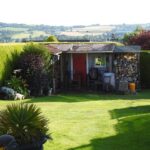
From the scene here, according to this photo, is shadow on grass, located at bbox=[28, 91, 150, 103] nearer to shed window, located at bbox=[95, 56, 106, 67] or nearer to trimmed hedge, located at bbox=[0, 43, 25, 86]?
trimmed hedge, located at bbox=[0, 43, 25, 86]

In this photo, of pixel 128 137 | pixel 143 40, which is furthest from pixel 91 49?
pixel 128 137

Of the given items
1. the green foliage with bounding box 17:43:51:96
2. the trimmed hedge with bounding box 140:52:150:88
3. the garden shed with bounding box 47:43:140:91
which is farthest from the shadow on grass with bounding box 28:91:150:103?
the trimmed hedge with bounding box 140:52:150:88

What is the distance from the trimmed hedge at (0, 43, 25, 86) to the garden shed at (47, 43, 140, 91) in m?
3.13

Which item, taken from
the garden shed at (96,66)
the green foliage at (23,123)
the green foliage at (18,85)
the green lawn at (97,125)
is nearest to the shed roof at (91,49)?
the garden shed at (96,66)

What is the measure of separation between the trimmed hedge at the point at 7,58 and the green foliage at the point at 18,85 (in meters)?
0.42

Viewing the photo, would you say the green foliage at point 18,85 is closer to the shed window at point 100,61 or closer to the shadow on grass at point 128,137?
the shed window at point 100,61

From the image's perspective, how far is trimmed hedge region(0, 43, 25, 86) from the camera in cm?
2611

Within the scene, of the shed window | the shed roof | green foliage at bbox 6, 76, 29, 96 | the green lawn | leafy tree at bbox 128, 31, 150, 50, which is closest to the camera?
the green lawn

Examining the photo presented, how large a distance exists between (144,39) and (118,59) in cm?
1629

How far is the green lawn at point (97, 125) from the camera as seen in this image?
42.8 ft

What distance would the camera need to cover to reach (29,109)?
35.2 feet

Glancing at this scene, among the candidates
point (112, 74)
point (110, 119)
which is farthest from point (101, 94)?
point (110, 119)

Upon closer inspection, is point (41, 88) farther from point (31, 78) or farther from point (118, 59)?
point (118, 59)

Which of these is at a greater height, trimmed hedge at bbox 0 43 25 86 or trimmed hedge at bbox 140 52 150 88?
trimmed hedge at bbox 0 43 25 86
